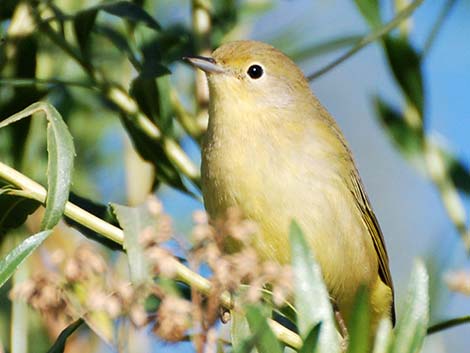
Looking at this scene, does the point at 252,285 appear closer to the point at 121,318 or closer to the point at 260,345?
the point at 260,345

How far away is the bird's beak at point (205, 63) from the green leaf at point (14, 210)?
102cm

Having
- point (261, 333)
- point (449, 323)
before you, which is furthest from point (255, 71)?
point (261, 333)

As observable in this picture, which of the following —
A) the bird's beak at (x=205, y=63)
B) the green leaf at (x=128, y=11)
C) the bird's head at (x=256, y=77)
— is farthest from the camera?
the bird's head at (x=256, y=77)

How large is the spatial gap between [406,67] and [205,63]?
74 cm

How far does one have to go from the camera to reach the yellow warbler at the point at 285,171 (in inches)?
132

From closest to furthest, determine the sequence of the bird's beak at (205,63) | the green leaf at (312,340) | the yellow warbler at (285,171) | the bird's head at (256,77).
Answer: the green leaf at (312,340) → the bird's beak at (205,63) → the yellow warbler at (285,171) → the bird's head at (256,77)

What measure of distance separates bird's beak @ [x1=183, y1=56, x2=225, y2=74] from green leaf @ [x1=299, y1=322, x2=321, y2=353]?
65.8 inches

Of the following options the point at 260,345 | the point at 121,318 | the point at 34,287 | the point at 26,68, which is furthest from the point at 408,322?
the point at 26,68

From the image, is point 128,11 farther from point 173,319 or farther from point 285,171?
point 173,319

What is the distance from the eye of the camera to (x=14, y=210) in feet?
7.27

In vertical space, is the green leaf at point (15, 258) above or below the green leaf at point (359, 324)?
below

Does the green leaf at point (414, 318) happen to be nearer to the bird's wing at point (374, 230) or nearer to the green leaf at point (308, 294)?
the green leaf at point (308, 294)

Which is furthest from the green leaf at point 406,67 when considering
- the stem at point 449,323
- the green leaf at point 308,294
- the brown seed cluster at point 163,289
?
the green leaf at point 308,294

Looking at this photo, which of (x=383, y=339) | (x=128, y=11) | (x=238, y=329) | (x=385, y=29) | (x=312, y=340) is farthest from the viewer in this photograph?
(x=385, y=29)
